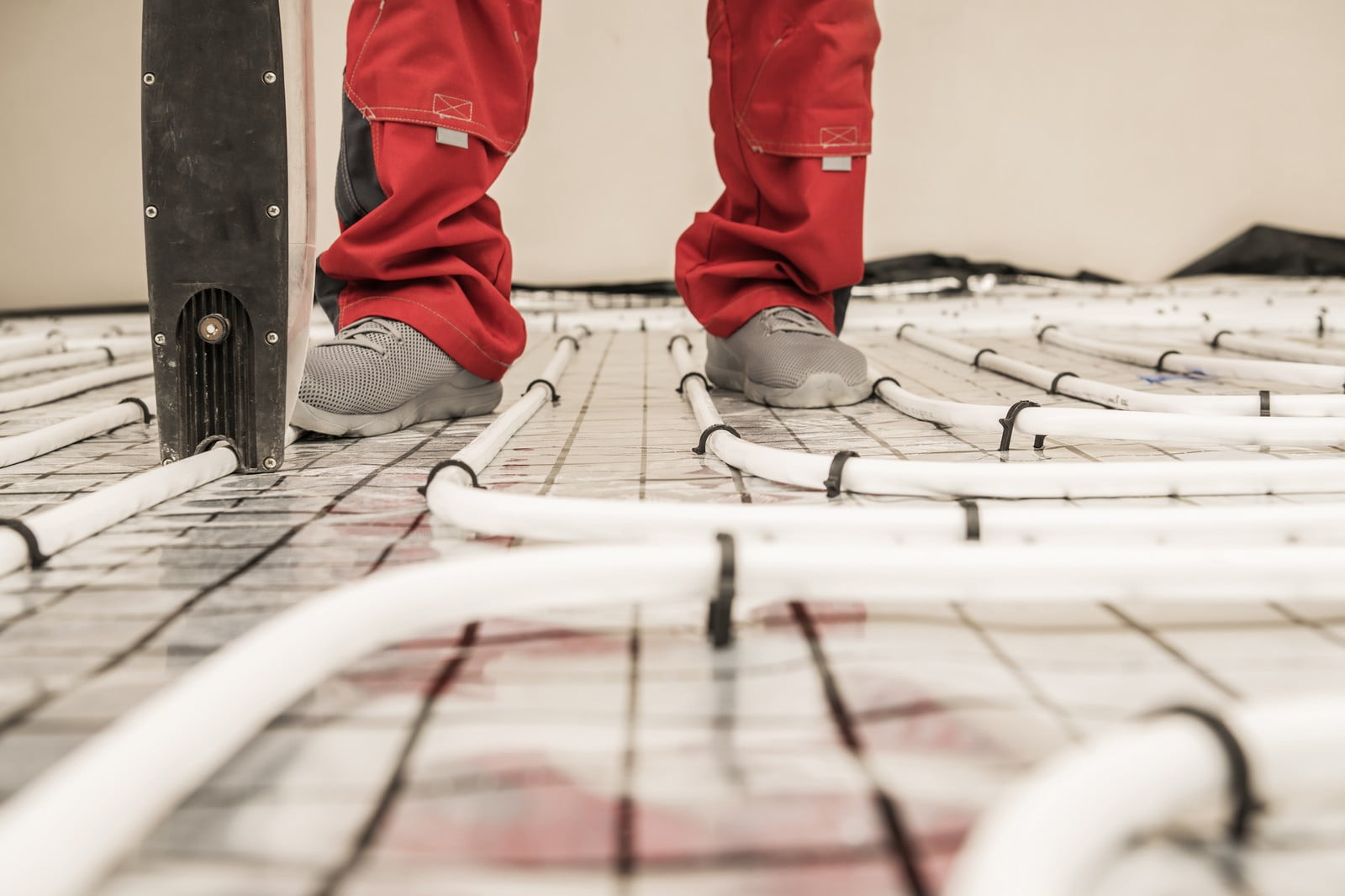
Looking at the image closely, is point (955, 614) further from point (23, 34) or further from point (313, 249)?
point (23, 34)

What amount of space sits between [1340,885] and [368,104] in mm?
934

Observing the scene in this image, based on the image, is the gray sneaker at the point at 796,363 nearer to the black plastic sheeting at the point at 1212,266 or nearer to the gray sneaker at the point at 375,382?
the gray sneaker at the point at 375,382

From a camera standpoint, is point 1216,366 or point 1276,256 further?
point 1276,256

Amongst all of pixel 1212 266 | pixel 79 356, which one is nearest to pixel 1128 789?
pixel 79 356

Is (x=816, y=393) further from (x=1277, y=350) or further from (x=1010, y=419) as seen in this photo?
(x=1277, y=350)

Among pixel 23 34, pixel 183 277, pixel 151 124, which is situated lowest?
pixel 183 277

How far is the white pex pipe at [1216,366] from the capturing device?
1056 millimetres

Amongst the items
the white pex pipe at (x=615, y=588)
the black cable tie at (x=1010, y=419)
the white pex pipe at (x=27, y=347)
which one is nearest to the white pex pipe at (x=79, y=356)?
the white pex pipe at (x=27, y=347)

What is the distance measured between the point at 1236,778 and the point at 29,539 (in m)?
0.63

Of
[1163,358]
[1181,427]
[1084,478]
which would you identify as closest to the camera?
[1084,478]

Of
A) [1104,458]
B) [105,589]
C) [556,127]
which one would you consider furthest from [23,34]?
[1104,458]

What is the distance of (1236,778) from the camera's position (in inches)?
12.0

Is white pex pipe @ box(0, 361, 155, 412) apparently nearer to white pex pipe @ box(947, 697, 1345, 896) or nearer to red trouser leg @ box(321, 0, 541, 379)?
red trouser leg @ box(321, 0, 541, 379)

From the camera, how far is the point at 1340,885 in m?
0.29
